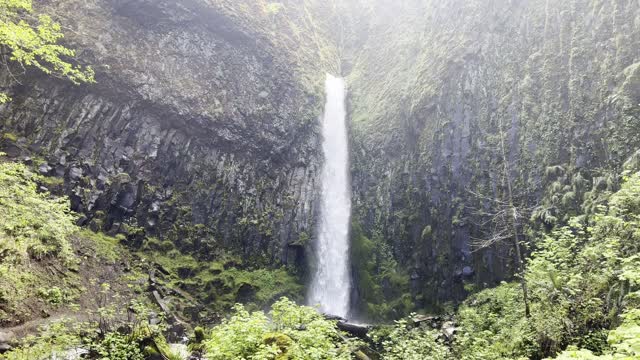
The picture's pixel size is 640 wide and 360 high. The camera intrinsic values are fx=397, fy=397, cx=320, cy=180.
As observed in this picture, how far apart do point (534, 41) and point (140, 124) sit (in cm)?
2035

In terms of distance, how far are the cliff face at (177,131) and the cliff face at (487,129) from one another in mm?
5015

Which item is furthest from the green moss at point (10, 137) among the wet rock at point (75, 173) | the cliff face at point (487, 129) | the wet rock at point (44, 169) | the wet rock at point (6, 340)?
the cliff face at point (487, 129)

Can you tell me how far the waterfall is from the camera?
21031 millimetres

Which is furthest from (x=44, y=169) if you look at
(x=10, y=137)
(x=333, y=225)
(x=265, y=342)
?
(x=265, y=342)

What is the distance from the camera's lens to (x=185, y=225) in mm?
21109

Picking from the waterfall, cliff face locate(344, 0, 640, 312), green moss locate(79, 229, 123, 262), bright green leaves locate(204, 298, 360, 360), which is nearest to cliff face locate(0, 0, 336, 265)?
green moss locate(79, 229, 123, 262)

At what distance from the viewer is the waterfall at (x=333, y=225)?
21.0 m

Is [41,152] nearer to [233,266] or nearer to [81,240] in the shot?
[81,240]

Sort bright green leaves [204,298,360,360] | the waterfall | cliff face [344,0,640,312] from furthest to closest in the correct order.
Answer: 1. the waterfall
2. cliff face [344,0,640,312]
3. bright green leaves [204,298,360,360]

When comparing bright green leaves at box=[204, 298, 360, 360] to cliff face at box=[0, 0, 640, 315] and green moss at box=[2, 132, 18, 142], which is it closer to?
cliff face at box=[0, 0, 640, 315]

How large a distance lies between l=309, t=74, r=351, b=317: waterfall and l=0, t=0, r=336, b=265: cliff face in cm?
97

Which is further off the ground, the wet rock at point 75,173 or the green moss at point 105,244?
the wet rock at point 75,173

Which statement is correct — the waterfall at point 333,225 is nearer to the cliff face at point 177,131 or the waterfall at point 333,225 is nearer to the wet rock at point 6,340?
the cliff face at point 177,131

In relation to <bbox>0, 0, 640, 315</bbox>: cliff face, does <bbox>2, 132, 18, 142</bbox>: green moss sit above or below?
below
